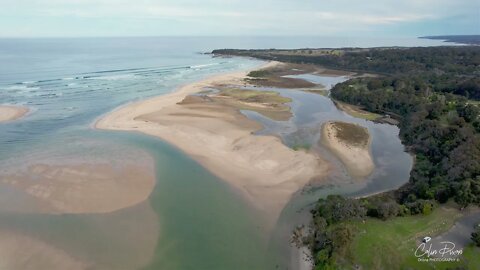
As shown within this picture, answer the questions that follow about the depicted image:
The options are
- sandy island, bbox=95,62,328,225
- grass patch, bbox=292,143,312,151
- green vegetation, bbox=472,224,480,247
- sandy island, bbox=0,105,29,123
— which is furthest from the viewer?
sandy island, bbox=0,105,29,123

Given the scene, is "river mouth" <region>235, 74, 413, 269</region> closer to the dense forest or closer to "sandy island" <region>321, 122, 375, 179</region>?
"sandy island" <region>321, 122, 375, 179</region>

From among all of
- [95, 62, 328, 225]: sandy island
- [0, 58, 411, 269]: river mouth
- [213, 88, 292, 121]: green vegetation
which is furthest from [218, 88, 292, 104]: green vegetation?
[0, 58, 411, 269]: river mouth

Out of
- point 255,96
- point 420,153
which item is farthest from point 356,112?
point 420,153

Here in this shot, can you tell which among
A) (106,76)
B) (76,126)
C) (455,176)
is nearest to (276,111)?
(76,126)

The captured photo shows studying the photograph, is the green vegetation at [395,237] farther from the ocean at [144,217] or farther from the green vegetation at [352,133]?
the green vegetation at [352,133]

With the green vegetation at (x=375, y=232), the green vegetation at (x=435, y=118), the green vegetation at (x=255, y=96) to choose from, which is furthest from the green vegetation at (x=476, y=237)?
the green vegetation at (x=255, y=96)

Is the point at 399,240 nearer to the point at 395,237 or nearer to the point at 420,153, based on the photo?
the point at 395,237

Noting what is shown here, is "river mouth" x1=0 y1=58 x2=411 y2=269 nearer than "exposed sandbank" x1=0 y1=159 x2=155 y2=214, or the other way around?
"river mouth" x1=0 y1=58 x2=411 y2=269

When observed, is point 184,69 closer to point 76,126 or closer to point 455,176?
point 76,126
